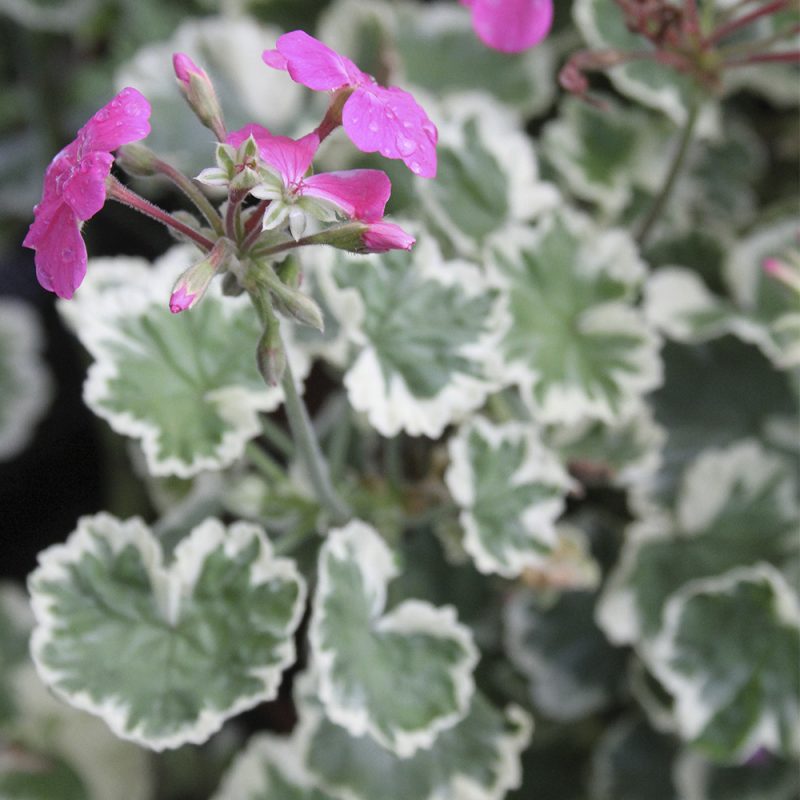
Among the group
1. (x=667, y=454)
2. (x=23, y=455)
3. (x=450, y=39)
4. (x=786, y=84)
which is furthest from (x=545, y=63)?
(x=23, y=455)

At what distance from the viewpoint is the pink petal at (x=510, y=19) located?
2.64ft

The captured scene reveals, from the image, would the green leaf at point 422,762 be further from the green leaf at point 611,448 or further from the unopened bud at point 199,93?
the unopened bud at point 199,93

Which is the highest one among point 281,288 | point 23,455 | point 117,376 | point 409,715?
point 281,288

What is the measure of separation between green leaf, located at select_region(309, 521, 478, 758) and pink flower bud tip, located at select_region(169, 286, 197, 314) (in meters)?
0.33

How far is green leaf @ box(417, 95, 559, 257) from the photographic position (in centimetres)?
104

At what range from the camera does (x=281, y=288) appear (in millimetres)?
559

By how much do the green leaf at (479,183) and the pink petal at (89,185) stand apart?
21.7 inches

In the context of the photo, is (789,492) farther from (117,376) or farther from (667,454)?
(117,376)

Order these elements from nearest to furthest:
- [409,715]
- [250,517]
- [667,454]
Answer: [409,715], [250,517], [667,454]

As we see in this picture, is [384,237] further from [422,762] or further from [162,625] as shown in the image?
[422,762]

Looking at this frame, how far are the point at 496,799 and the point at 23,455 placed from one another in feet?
3.03

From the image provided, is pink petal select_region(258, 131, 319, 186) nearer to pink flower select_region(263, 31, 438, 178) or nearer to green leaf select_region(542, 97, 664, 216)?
pink flower select_region(263, 31, 438, 178)

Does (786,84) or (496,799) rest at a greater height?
(786,84)

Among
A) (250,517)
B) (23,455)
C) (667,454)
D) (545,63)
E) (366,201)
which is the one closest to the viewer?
(366,201)
